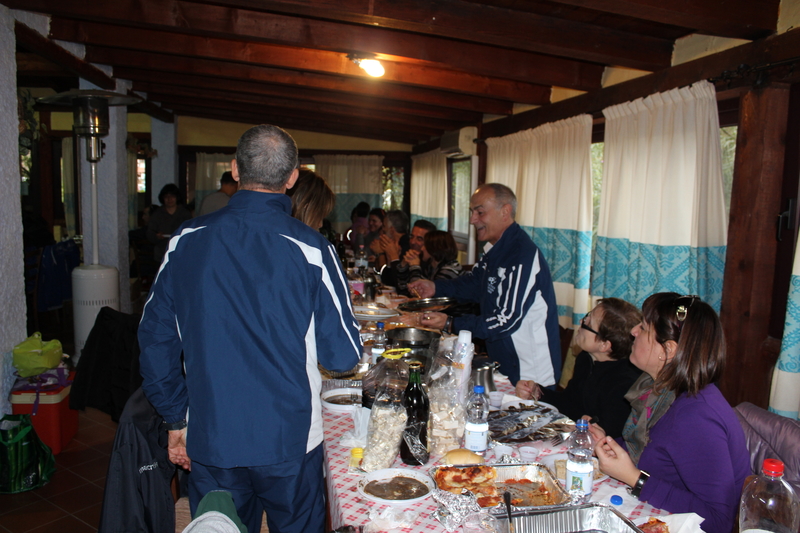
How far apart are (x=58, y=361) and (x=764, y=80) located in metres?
4.26

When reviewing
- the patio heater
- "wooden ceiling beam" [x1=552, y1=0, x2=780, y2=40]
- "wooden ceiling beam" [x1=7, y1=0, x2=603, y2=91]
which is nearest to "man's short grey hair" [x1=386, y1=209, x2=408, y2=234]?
"wooden ceiling beam" [x1=7, y1=0, x2=603, y2=91]

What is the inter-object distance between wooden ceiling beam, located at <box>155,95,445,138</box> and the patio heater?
319cm

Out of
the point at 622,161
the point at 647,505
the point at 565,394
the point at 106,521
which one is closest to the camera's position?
the point at 647,505

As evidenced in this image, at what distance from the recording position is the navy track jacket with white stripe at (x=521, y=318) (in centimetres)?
288

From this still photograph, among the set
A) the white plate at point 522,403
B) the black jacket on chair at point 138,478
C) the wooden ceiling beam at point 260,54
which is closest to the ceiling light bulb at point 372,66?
the wooden ceiling beam at point 260,54

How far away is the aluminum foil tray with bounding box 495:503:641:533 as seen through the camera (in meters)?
1.33

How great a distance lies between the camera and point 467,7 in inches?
130

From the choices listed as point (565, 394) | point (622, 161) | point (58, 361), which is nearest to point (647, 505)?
point (565, 394)

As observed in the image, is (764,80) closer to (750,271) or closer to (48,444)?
(750,271)

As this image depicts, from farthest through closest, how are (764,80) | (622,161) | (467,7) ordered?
1. (622,161)
2. (467,7)
3. (764,80)

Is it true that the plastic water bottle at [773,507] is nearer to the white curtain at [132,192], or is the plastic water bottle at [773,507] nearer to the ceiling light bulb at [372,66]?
the ceiling light bulb at [372,66]

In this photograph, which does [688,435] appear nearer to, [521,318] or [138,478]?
[521,318]

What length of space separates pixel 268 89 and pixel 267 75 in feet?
2.95

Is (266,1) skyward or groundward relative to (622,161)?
skyward
